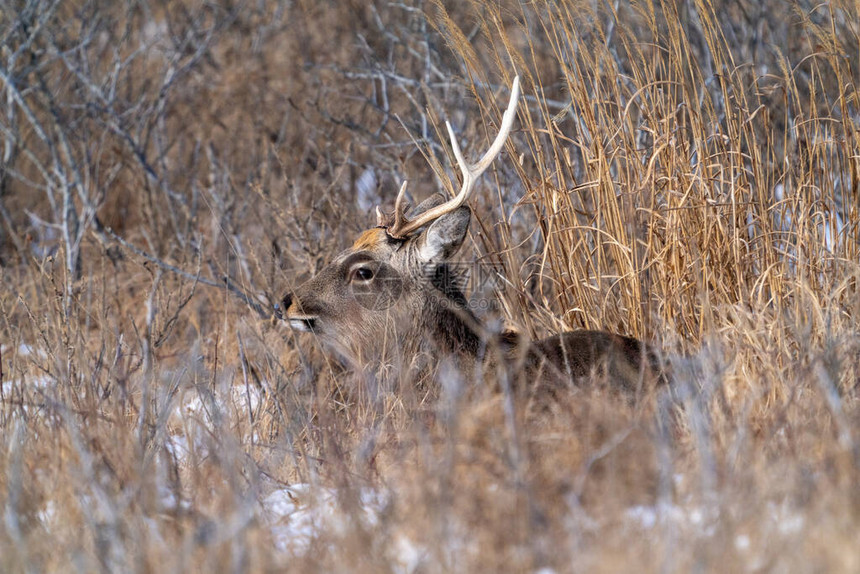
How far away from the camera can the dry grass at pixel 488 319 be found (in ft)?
7.78

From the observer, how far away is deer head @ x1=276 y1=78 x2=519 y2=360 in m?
4.38

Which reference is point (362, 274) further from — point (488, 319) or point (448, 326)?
point (488, 319)

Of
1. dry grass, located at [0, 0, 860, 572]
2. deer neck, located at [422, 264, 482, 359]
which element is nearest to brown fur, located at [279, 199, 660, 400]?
deer neck, located at [422, 264, 482, 359]

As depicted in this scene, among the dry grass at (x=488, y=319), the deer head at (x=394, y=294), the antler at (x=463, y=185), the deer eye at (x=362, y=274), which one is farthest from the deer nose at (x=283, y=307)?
the antler at (x=463, y=185)

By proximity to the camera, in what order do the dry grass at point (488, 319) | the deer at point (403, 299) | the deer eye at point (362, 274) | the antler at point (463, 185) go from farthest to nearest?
the deer eye at point (362, 274)
the deer at point (403, 299)
the antler at point (463, 185)
the dry grass at point (488, 319)

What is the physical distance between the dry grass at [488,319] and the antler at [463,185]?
0.37m

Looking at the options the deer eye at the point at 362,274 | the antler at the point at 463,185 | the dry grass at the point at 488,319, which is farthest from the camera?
the deer eye at the point at 362,274

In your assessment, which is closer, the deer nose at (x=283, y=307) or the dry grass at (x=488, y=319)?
the dry grass at (x=488, y=319)

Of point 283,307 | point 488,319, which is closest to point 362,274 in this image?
point 283,307

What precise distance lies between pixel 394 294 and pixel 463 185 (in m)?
0.66

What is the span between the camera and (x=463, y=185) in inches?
165

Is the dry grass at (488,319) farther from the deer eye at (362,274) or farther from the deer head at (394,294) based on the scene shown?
the deer eye at (362,274)

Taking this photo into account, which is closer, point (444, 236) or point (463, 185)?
point (463, 185)

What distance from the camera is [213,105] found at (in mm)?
8914
